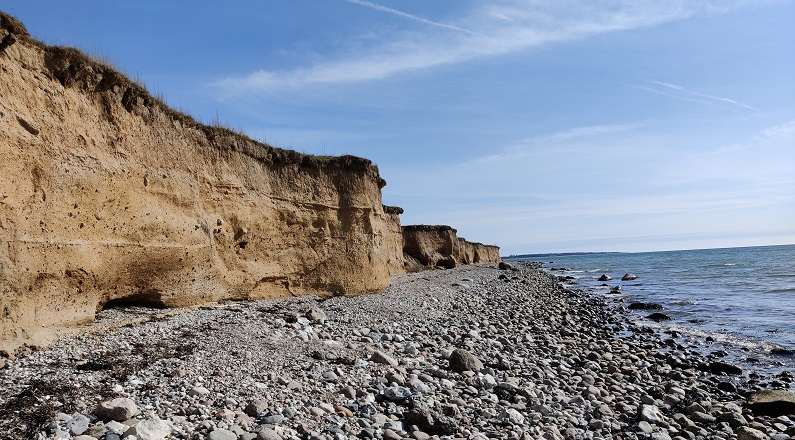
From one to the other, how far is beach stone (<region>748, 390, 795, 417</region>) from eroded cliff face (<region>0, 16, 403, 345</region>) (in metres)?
10.7

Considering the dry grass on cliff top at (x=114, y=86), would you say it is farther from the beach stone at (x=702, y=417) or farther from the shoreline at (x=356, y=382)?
the beach stone at (x=702, y=417)

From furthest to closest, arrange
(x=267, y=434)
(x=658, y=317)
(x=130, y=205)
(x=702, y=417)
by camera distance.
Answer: (x=658, y=317) → (x=130, y=205) → (x=702, y=417) → (x=267, y=434)

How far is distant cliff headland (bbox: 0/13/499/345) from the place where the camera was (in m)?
7.74

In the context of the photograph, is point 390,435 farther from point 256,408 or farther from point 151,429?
point 151,429

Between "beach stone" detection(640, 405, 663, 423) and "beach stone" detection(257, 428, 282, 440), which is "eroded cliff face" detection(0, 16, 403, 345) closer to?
"beach stone" detection(257, 428, 282, 440)

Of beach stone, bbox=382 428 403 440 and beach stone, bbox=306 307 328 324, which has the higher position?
beach stone, bbox=306 307 328 324

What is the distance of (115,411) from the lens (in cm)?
486

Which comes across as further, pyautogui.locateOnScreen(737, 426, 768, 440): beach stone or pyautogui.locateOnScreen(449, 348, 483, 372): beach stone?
pyautogui.locateOnScreen(449, 348, 483, 372): beach stone

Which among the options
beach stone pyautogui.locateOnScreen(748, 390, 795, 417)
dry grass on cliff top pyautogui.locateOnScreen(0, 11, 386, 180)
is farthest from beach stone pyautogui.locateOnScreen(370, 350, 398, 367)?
dry grass on cliff top pyautogui.locateOnScreen(0, 11, 386, 180)

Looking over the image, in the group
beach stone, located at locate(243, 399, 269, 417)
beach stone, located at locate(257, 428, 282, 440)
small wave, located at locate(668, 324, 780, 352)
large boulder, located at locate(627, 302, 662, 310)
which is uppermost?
beach stone, located at locate(243, 399, 269, 417)

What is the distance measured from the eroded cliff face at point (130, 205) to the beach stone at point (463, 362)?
6.12 metres

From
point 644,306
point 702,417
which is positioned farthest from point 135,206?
point 644,306

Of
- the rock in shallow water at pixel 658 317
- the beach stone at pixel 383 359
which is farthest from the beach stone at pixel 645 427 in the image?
the rock in shallow water at pixel 658 317

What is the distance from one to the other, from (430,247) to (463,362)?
141ft
